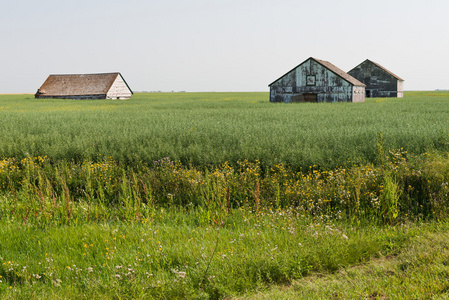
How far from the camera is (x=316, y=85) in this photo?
140 ft

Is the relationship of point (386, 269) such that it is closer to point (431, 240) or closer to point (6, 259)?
point (431, 240)

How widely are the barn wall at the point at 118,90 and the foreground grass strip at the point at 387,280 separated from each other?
64355 millimetres

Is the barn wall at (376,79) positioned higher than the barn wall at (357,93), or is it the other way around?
the barn wall at (376,79)

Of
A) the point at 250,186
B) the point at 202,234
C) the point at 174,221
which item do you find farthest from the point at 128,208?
the point at 250,186

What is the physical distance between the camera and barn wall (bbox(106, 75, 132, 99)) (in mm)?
65588

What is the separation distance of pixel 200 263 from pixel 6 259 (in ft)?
9.93

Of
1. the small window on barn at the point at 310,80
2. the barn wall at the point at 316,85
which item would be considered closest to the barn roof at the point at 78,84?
the barn wall at the point at 316,85

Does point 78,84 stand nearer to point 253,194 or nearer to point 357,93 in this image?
point 357,93

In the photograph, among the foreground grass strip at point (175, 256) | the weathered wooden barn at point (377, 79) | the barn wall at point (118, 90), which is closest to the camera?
the foreground grass strip at point (175, 256)

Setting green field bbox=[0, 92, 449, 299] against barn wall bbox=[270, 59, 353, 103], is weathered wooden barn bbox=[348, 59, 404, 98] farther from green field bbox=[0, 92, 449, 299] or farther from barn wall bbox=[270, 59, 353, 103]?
green field bbox=[0, 92, 449, 299]

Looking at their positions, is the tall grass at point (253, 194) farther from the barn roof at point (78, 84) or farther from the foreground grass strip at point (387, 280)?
the barn roof at point (78, 84)

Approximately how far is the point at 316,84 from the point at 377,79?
29.1m

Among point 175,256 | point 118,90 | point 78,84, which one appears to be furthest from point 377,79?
point 175,256

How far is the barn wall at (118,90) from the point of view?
6559 cm
